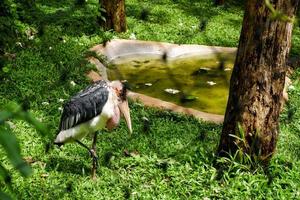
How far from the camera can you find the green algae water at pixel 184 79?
697cm

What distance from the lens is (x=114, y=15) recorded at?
866cm

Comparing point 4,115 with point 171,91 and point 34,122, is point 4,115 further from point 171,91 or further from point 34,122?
point 171,91

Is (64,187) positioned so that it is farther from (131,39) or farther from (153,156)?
(131,39)

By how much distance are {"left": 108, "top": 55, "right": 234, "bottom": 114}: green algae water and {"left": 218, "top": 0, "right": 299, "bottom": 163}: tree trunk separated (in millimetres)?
2187

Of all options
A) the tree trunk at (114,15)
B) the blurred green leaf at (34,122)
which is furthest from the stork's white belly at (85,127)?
the tree trunk at (114,15)

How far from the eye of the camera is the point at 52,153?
4.86 meters

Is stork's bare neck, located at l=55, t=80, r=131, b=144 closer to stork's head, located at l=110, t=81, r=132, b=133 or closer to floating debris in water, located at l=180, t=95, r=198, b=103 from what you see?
stork's head, located at l=110, t=81, r=132, b=133

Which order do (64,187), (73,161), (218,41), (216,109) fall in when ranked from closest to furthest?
(64,187) < (73,161) < (216,109) < (218,41)

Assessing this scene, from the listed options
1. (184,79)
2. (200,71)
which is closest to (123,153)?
(184,79)

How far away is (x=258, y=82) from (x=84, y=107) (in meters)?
1.55

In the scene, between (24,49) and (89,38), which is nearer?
(24,49)

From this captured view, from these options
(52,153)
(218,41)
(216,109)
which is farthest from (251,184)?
(218,41)

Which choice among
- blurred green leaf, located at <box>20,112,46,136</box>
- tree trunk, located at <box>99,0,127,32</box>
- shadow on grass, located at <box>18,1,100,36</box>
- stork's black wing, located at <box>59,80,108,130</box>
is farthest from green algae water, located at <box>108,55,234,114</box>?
blurred green leaf, located at <box>20,112,46,136</box>

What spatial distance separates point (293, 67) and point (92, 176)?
16.5 feet
